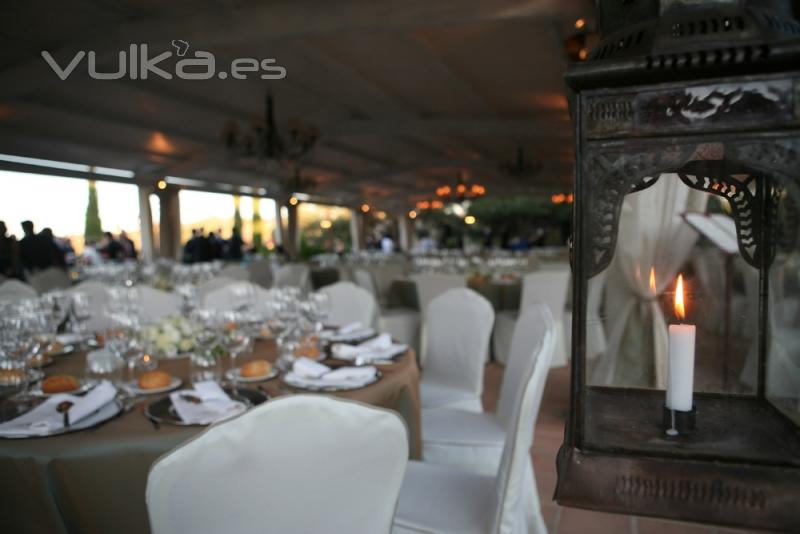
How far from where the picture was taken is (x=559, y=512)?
257cm

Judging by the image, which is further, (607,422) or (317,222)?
(317,222)

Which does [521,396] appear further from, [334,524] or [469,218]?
[469,218]

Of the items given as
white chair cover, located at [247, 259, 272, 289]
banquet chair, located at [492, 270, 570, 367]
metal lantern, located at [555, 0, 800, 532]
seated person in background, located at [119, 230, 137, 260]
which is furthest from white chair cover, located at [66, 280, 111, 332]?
seated person in background, located at [119, 230, 137, 260]

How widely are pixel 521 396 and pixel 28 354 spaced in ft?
5.51

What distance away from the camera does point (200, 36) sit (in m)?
6.39

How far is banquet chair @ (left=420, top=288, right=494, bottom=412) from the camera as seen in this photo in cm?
295

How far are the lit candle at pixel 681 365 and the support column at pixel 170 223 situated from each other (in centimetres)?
1736

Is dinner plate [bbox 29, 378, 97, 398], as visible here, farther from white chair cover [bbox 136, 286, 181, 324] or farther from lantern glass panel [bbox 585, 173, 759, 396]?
white chair cover [bbox 136, 286, 181, 324]

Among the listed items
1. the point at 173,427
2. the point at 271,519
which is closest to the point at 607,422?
the point at 271,519

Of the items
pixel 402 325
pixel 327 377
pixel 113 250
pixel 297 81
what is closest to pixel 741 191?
pixel 327 377

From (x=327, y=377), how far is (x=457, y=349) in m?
1.20

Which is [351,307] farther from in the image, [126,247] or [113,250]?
[126,247]

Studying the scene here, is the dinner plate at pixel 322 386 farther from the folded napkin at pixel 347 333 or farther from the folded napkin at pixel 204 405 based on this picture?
the folded napkin at pixel 347 333

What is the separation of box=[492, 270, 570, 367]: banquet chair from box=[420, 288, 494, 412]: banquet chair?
6.98ft
